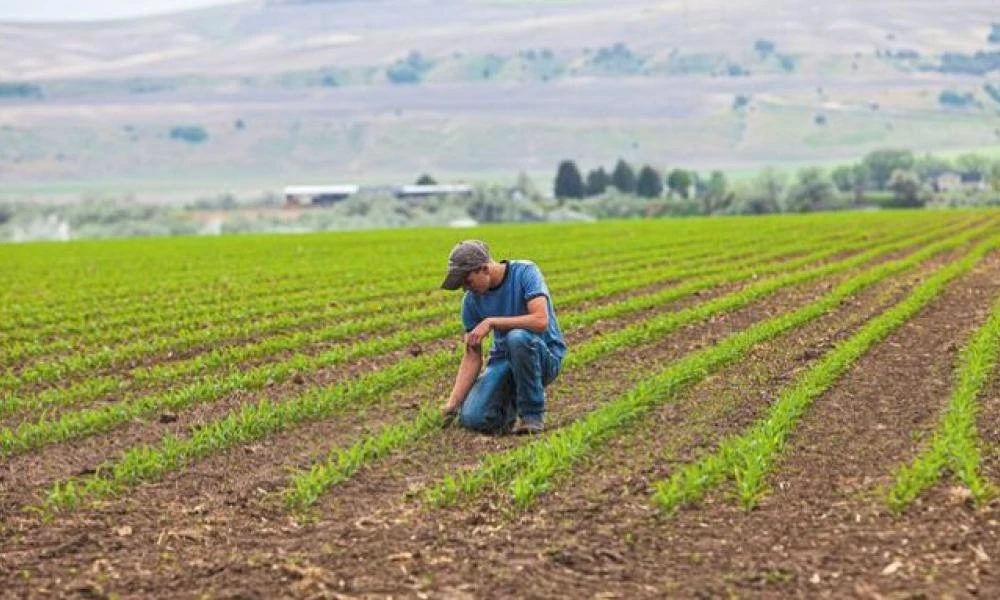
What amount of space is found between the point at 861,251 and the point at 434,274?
11149 millimetres

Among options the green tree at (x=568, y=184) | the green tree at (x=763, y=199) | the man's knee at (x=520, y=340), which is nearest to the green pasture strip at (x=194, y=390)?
the man's knee at (x=520, y=340)

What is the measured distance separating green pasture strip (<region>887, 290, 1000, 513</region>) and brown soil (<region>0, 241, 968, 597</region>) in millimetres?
1347

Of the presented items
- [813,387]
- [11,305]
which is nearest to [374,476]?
[813,387]

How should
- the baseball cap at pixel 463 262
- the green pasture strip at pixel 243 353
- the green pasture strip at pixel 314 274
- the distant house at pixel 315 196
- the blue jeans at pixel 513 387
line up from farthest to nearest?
the distant house at pixel 315 196 < the green pasture strip at pixel 314 274 < the green pasture strip at pixel 243 353 < the blue jeans at pixel 513 387 < the baseball cap at pixel 463 262

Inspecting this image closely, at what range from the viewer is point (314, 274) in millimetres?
35281

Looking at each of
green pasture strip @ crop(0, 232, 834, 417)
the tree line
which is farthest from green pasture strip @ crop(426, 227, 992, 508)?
the tree line

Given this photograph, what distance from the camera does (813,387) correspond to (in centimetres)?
1438

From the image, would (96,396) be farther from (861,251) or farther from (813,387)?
(861,251)

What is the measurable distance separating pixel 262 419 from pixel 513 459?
2519mm

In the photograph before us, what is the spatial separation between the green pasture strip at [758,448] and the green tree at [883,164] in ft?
431

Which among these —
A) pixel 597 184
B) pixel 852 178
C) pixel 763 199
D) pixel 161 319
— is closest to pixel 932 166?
pixel 852 178

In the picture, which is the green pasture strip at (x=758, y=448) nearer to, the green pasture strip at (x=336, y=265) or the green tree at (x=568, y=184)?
the green pasture strip at (x=336, y=265)

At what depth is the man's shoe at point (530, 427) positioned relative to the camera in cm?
1262

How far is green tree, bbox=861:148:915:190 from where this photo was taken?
5866 inches
